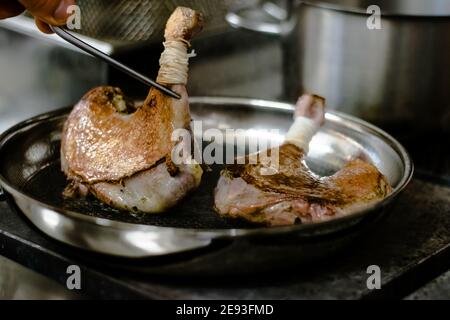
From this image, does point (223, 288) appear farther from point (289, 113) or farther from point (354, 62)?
point (354, 62)

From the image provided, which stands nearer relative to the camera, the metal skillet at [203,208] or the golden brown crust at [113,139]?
the metal skillet at [203,208]

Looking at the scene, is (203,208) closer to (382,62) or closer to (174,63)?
(174,63)

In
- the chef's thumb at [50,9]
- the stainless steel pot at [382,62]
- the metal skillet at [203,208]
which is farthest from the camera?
the stainless steel pot at [382,62]

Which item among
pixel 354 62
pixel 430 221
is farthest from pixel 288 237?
pixel 354 62

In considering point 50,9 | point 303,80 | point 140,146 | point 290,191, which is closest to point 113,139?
point 140,146

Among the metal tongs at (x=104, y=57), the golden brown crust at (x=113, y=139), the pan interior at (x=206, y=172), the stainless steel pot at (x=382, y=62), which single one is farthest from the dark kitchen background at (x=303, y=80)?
the metal tongs at (x=104, y=57)

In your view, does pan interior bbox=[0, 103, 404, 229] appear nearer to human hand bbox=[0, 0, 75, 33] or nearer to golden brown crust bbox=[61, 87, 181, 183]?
golden brown crust bbox=[61, 87, 181, 183]

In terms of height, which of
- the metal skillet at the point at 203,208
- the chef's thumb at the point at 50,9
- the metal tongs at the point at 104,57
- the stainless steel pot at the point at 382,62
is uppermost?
the stainless steel pot at the point at 382,62

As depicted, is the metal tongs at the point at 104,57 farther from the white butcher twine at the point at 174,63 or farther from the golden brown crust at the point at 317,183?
the golden brown crust at the point at 317,183
